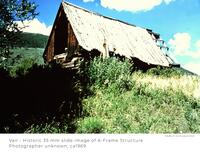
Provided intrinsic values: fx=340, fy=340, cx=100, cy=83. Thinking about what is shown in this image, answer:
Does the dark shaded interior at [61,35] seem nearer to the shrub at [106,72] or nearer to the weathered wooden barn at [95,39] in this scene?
the weathered wooden barn at [95,39]

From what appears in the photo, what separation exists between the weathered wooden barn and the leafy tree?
1611mm

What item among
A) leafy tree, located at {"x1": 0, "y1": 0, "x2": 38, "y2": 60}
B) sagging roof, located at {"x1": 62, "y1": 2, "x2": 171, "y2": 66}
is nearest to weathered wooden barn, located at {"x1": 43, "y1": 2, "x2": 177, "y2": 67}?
sagging roof, located at {"x1": 62, "y1": 2, "x2": 171, "y2": 66}

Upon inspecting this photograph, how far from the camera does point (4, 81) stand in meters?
4.86

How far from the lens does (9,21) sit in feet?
22.9

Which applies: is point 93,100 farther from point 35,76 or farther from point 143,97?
point 35,76

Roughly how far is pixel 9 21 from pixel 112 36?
10.5ft

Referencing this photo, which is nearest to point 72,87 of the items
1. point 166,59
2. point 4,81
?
point 4,81

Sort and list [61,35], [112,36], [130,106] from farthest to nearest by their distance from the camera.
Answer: [61,35] < [112,36] < [130,106]

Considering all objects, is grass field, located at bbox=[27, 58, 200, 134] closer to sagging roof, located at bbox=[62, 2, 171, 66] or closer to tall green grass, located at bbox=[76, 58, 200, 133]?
tall green grass, located at bbox=[76, 58, 200, 133]

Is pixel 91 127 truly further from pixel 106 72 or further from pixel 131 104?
pixel 106 72

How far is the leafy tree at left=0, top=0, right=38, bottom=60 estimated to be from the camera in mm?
6875

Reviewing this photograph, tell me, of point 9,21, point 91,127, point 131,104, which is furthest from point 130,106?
point 9,21

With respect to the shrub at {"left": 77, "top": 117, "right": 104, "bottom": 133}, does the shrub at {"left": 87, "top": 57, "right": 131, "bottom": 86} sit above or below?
above
